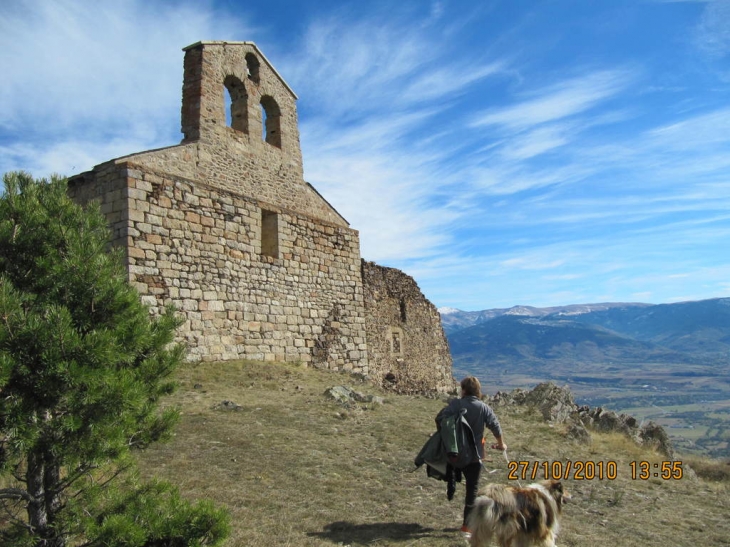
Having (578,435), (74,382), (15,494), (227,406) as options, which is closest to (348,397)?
(227,406)

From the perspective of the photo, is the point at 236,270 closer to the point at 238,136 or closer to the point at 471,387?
the point at 238,136

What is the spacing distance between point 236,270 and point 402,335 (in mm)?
9156

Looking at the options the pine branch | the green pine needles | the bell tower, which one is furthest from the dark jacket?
the bell tower

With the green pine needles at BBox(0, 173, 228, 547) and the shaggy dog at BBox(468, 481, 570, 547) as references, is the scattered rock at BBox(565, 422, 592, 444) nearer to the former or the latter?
the shaggy dog at BBox(468, 481, 570, 547)

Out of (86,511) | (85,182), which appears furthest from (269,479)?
(85,182)

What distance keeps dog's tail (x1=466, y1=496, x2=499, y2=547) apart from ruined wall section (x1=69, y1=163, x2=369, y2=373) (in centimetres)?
787

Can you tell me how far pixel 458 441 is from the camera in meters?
5.53

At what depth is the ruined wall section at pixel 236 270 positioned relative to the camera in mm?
11164

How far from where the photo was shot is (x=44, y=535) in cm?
366

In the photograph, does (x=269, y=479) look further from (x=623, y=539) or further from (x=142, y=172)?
(x=142, y=172)

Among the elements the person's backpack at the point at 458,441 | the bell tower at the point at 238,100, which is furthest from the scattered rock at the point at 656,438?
the bell tower at the point at 238,100

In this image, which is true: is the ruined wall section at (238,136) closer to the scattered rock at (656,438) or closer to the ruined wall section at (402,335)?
the ruined wall section at (402,335)

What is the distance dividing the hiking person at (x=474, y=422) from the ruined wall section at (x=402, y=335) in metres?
11.9

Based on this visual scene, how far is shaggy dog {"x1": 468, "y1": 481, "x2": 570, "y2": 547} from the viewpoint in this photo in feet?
15.4
